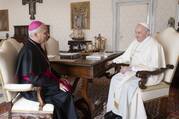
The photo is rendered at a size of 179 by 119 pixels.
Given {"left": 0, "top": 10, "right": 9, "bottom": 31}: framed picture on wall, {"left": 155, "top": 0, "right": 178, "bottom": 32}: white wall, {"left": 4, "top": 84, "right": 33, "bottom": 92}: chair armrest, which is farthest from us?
{"left": 0, "top": 10, "right": 9, "bottom": 31}: framed picture on wall

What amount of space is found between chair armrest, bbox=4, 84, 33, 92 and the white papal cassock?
107 cm

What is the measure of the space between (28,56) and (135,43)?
1570 millimetres

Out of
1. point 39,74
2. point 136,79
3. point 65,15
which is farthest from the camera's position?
point 65,15

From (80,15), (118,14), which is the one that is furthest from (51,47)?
(80,15)

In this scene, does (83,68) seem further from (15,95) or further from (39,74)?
(15,95)

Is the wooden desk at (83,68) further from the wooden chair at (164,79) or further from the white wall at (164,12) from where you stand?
the white wall at (164,12)

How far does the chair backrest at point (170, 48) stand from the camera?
109 inches

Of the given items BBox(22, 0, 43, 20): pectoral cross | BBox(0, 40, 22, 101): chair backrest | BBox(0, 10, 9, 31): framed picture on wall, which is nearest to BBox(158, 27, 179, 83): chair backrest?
BBox(0, 40, 22, 101): chair backrest

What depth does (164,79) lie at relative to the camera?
111 inches

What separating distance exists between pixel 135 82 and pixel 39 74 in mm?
1109

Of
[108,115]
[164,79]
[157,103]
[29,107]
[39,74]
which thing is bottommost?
[108,115]

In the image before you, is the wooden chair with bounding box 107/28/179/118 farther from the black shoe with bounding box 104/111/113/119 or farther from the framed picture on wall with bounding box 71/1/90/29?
the framed picture on wall with bounding box 71/1/90/29

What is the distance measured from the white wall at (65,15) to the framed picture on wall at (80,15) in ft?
0.42

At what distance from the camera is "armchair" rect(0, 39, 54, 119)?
6.73 ft
